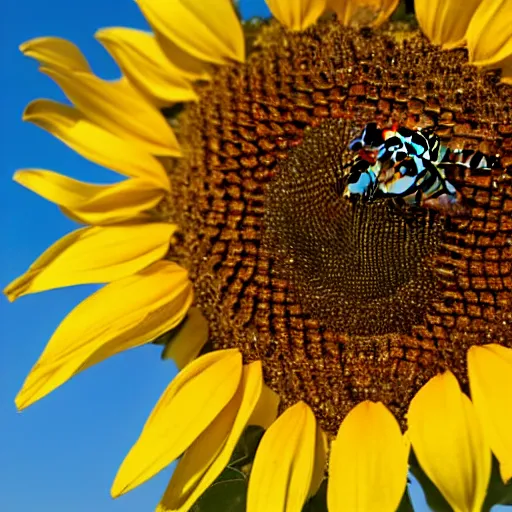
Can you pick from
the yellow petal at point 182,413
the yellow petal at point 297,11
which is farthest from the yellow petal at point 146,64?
the yellow petal at point 182,413

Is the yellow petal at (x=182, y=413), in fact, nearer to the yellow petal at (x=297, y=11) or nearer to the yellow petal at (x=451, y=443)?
the yellow petal at (x=451, y=443)

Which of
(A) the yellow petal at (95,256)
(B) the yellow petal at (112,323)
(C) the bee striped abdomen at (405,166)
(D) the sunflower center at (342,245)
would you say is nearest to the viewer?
(C) the bee striped abdomen at (405,166)

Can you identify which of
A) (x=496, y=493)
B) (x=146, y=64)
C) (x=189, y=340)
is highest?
(x=146, y=64)

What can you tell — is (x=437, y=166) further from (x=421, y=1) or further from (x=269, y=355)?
(x=269, y=355)

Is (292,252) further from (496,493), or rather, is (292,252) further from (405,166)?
(496,493)

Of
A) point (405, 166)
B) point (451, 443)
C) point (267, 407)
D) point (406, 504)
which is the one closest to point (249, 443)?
point (267, 407)

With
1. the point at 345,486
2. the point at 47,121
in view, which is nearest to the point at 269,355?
the point at 345,486
